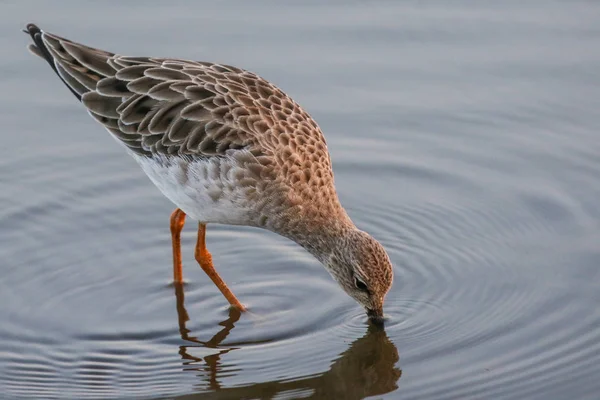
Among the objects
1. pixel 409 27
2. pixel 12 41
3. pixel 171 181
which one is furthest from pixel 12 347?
pixel 409 27

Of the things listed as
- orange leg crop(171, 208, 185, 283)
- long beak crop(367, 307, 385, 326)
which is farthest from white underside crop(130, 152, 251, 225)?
long beak crop(367, 307, 385, 326)

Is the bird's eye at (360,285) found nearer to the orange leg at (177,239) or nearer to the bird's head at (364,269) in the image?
the bird's head at (364,269)

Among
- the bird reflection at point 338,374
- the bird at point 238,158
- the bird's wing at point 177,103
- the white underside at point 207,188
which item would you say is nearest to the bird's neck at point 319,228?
the bird at point 238,158

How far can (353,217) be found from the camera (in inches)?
485

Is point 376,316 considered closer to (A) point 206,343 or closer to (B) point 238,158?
(A) point 206,343

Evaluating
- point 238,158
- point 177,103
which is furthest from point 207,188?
point 177,103

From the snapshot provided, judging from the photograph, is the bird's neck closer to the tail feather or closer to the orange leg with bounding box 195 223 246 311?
the orange leg with bounding box 195 223 246 311

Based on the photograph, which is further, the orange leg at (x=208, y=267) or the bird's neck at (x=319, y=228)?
the orange leg at (x=208, y=267)

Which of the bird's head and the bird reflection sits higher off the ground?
the bird's head

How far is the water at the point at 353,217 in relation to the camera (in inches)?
387

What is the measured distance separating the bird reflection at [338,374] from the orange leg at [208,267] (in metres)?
0.27

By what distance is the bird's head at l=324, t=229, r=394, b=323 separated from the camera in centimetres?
1031

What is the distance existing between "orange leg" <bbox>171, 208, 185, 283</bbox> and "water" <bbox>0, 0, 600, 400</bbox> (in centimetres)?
16

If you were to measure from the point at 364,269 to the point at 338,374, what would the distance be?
0.99 meters
